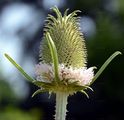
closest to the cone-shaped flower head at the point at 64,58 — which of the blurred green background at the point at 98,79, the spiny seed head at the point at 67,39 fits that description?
the spiny seed head at the point at 67,39

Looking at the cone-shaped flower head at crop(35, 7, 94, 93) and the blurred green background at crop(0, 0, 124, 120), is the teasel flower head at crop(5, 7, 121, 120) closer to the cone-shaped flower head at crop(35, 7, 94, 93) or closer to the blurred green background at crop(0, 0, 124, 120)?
the cone-shaped flower head at crop(35, 7, 94, 93)

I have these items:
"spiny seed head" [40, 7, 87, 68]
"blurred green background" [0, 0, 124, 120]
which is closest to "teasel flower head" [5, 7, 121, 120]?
"spiny seed head" [40, 7, 87, 68]

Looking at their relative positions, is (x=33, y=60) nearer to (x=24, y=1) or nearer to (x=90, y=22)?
(x=90, y=22)

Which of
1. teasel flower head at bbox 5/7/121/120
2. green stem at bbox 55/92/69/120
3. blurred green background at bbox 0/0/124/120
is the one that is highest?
blurred green background at bbox 0/0/124/120

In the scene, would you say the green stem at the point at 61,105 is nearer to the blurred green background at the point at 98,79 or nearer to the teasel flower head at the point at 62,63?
the teasel flower head at the point at 62,63

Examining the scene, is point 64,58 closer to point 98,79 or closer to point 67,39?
point 67,39

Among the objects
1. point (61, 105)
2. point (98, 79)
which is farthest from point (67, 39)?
point (98, 79)

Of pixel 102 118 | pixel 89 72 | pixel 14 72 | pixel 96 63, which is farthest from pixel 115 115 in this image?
pixel 89 72
